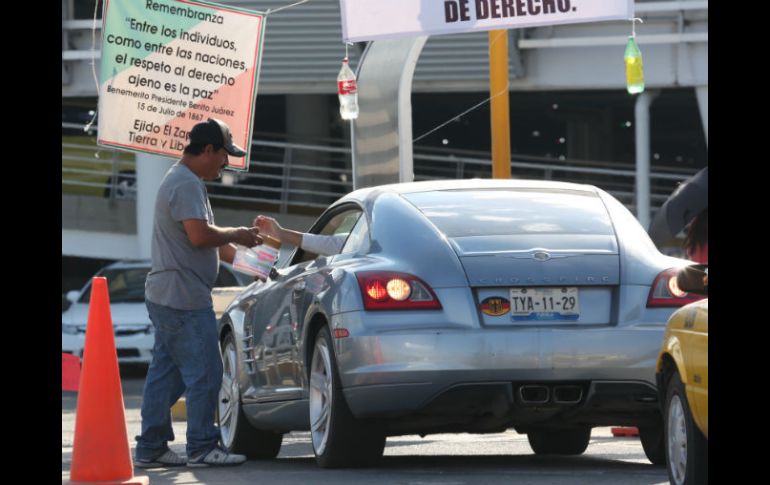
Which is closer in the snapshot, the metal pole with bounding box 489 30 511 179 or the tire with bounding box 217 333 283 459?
the tire with bounding box 217 333 283 459

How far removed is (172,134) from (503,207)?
3994 millimetres

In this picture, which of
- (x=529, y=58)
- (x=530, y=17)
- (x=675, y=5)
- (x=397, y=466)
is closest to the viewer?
(x=397, y=466)

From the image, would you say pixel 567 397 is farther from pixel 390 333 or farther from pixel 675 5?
pixel 675 5

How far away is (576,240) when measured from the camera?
8.38 m

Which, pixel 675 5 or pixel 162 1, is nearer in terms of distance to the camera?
pixel 162 1

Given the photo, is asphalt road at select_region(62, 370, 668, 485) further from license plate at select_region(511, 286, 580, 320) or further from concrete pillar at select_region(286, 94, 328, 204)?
concrete pillar at select_region(286, 94, 328, 204)

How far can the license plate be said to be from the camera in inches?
317

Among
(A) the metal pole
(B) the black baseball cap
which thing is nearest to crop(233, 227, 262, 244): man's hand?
(B) the black baseball cap

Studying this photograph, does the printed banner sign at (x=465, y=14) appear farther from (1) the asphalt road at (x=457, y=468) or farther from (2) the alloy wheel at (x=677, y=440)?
(2) the alloy wheel at (x=677, y=440)

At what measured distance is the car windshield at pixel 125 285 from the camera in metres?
23.0

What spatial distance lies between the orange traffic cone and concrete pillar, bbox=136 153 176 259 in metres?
20.7

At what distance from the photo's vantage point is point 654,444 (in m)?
8.75

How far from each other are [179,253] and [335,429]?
4.65ft
